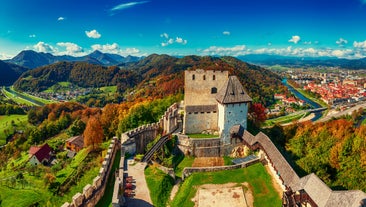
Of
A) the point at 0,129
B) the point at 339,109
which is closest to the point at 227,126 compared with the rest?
the point at 0,129

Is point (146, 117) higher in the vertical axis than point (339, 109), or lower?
higher

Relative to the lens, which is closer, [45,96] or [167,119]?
[167,119]

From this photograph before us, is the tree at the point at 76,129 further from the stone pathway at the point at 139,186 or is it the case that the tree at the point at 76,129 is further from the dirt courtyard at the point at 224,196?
the dirt courtyard at the point at 224,196

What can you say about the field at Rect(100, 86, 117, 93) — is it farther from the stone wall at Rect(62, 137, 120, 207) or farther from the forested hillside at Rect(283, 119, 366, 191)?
the stone wall at Rect(62, 137, 120, 207)

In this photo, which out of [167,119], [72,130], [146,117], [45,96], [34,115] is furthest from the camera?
[45,96]

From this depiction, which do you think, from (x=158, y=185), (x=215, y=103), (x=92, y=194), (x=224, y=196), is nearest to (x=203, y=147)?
(x=215, y=103)

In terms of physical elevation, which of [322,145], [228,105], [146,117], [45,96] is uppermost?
[228,105]

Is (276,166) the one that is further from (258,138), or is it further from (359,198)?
(359,198)

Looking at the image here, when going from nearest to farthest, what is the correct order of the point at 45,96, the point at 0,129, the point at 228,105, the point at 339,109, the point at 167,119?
the point at 228,105 < the point at 167,119 < the point at 0,129 < the point at 339,109 < the point at 45,96

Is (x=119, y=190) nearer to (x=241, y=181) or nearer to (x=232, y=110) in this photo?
(x=241, y=181)
